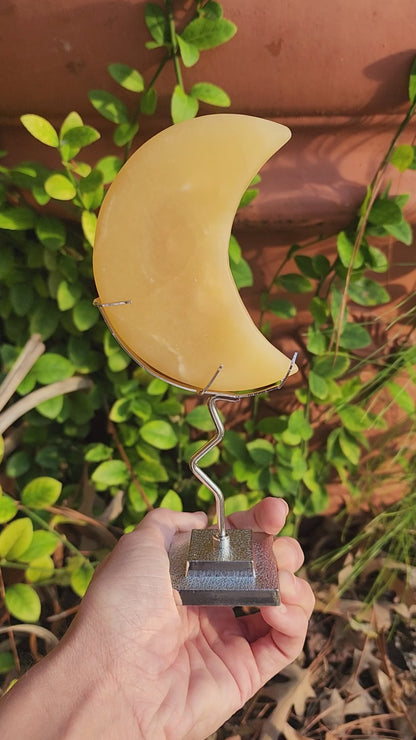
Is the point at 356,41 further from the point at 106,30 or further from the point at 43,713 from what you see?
the point at 43,713

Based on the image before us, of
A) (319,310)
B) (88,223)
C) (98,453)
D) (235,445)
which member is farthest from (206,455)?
(88,223)

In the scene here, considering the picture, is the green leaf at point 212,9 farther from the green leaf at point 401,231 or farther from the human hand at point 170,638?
the human hand at point 170,638

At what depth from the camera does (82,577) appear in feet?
2.50

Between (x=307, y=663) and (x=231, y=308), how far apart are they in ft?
1.81

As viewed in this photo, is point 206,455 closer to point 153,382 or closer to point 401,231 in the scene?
point 153,382

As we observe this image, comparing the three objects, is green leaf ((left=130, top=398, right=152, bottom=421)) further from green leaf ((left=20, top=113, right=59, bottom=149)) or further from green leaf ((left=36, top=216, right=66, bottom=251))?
green leaf ((left=20, top=113, right=59, bottom=149))

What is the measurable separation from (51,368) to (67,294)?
0.33 feet

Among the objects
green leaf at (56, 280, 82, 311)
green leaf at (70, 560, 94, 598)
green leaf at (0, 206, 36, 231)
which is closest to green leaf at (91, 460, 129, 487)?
green leaf at (70, 560, 94, 598)

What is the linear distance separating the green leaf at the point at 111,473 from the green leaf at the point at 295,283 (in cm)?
33

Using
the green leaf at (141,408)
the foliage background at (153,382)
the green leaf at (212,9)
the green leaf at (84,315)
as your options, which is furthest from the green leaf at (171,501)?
the green leaf at (212,9)

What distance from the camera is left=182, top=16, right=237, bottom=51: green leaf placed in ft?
2.00

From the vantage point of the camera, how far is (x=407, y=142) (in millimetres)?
722

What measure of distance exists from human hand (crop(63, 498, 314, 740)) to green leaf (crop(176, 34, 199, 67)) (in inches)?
17.9

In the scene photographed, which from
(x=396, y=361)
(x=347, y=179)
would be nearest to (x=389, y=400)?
(x=396, y=361)
